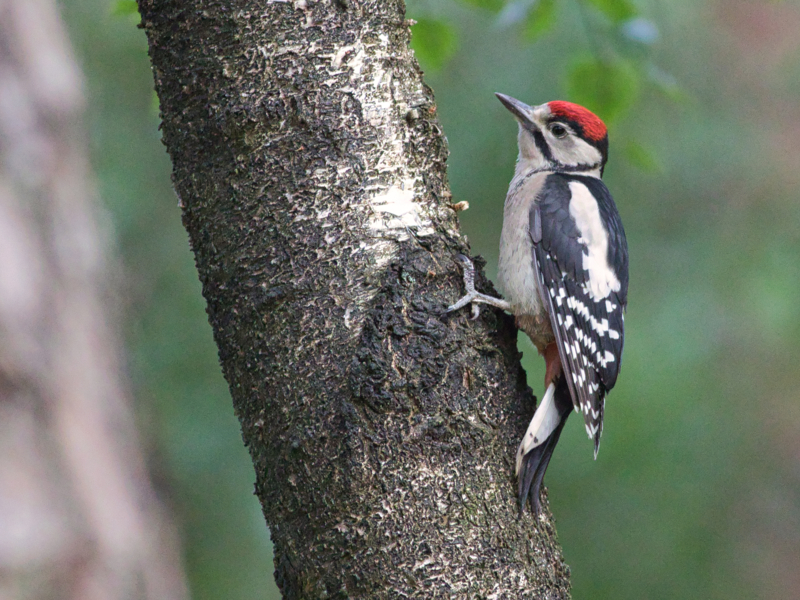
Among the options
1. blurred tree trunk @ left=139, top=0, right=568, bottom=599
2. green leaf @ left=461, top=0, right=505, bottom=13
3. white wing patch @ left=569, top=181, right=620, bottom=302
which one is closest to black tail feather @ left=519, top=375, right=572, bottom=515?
blurred tree trunk @ left=139, top=0, right=568, bottom=599

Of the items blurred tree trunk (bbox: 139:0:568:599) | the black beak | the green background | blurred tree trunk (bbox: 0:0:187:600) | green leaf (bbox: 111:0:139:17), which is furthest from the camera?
the green background

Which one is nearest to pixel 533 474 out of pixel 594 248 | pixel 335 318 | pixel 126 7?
pixel 335 318

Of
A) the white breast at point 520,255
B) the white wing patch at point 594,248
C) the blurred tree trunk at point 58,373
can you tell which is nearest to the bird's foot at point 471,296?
the white breast at point 520,255

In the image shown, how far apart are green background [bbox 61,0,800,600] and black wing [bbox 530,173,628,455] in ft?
2.17

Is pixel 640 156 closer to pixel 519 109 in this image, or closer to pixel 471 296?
pixel 519 109

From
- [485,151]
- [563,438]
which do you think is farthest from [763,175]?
[563,438]

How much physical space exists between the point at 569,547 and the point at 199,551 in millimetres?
2415

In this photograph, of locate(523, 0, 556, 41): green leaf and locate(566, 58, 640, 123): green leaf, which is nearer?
locate(523, 0, 556, 41): green leaf

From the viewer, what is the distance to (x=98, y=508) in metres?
3.32

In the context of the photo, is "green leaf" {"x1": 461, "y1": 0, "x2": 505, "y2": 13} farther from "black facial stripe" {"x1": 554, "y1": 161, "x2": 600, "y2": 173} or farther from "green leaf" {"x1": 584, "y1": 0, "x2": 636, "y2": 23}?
"black facial stripe" {"x1": 554, "y1": 161, "x2": 600, "y2": 173}

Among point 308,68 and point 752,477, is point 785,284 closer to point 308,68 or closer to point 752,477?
point 752,477

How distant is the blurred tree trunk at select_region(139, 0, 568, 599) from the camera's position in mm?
1753

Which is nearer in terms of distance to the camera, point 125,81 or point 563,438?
point 563,438

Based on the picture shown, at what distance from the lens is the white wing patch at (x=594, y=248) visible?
3.14 metres
